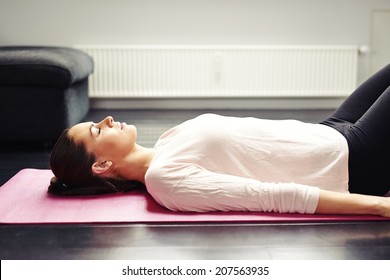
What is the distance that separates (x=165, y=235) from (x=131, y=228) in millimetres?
110

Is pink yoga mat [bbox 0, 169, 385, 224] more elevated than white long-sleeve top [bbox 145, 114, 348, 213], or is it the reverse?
white long-sleeve top [bbox 145, 114, 348, 213]

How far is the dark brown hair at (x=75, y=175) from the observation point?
4.86ft

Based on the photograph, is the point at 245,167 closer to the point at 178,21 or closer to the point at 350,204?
the point at 350,204

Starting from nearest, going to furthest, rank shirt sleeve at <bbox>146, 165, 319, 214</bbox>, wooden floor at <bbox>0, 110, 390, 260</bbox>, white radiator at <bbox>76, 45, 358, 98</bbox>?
wooden floor at <bbox>0, 110, 390, 260</bbox>, shirt sleeve at <bbox>146, 165, 319, 214</bbox>, white radiator at <bbox>76, 45, 358, 98</bbox>

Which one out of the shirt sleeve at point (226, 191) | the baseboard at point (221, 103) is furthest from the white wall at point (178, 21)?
the shirt sleeve at point (226, 191)

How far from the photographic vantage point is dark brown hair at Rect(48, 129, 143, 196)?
1481 mm

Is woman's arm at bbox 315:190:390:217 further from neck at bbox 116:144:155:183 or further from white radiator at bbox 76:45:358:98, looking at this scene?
white radiator at bbox 76:45:358:98

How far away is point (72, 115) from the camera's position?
2.89 meters

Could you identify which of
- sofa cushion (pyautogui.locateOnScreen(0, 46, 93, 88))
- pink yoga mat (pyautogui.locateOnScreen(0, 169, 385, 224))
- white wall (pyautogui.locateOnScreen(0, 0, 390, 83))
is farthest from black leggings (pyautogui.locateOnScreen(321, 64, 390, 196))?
white wall (pyautogui.locateOnScreen(0, 0, 390, 83))

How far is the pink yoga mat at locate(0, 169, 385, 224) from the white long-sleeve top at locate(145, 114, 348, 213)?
27mm

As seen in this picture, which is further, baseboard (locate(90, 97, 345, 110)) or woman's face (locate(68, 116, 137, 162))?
baseboard (locate(90, 97, 345, 110))

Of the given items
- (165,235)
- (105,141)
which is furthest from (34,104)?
(165,235)
